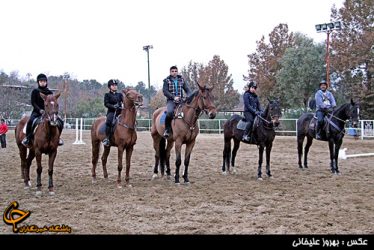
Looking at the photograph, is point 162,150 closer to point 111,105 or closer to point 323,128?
point 111,105

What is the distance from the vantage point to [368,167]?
474 inches

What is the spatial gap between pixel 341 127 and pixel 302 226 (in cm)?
658

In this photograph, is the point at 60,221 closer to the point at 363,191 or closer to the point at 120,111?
the point at 120,111

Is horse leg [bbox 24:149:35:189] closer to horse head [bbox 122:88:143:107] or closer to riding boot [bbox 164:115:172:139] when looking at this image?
horse head [bbox 122:88:143:107]

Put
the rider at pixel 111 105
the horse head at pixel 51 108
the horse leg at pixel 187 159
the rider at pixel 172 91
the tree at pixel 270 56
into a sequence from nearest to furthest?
the horse head at pixel 51 108 → the rider at pixel 111 105 → the horse leg at pixel 187 159 → the rider at pixel 172 91 → the tree at pixel 270 56

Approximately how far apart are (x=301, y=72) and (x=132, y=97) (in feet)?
106

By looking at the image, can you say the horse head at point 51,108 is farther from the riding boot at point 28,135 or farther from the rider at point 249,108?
the rider at point 249,108

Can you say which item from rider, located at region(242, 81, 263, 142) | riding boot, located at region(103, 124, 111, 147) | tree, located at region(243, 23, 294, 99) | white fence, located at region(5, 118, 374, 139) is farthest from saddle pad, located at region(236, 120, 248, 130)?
tree, located at region(243, 23, 294, 99)

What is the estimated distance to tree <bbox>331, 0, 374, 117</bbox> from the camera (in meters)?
30.5

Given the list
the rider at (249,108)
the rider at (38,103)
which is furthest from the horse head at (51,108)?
the rider at (249,108)

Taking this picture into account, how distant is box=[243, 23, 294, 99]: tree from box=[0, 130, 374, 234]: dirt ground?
3146cm

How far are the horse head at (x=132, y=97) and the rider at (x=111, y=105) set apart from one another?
362mm

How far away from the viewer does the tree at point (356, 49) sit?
30.5 m

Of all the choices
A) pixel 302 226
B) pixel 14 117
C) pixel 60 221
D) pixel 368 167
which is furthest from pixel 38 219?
pixel 14 117
